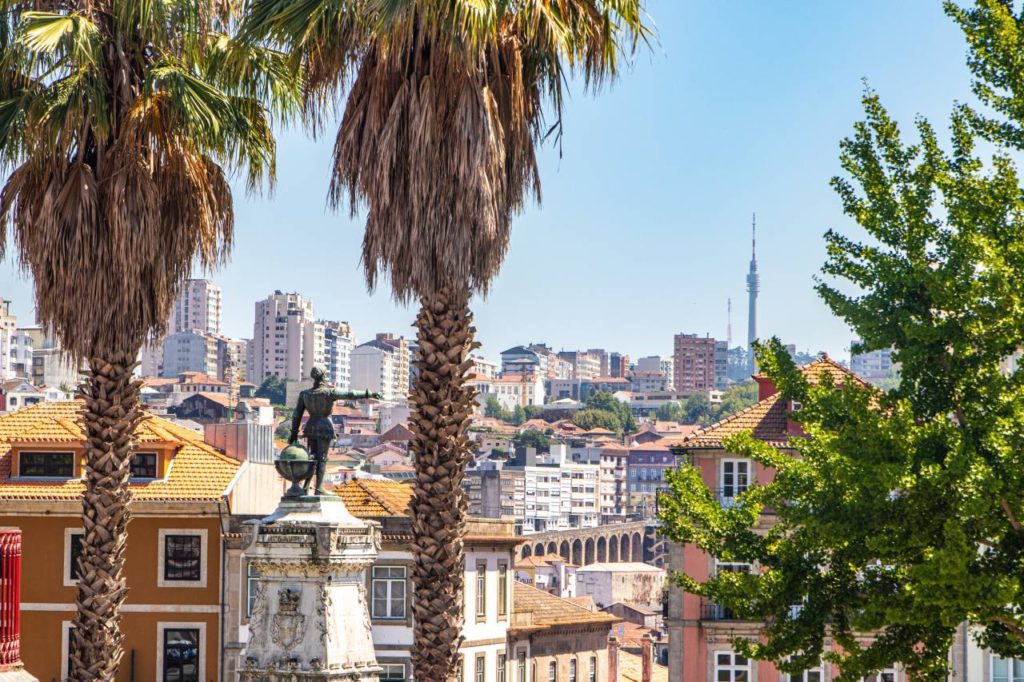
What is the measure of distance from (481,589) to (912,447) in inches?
1074

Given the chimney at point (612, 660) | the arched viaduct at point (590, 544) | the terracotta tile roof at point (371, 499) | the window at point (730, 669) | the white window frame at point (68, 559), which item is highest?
the terracotta tile roof at point (371, 499)

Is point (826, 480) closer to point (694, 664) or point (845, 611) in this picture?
point (845, 611)

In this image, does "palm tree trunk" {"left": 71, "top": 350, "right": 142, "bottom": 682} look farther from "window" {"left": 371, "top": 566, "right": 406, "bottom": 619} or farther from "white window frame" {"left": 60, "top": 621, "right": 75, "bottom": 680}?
"window" {"left": 371, "top": 566, "right": 406, "bottom": 619}

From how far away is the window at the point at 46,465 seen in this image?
4522 centimetres

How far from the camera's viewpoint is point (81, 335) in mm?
23141

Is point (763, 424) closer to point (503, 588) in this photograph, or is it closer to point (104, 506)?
point (503, 588)

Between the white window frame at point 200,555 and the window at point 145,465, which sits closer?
the white window frame at point 200,555

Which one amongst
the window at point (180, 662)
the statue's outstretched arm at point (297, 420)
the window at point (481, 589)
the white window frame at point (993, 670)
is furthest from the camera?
the window at point (481, 589)

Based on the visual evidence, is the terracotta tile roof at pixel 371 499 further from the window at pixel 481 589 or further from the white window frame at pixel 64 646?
the white window frame at pixel 64 646

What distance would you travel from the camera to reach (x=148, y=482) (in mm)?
45125

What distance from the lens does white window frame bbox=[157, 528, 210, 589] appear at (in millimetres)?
44656

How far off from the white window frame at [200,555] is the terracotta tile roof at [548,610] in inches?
442

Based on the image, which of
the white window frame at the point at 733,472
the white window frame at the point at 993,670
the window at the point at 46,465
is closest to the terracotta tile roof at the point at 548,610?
the white window frame at the point at 733,472

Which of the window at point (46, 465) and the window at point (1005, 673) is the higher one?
the window at point (46, 465)
